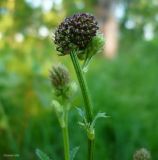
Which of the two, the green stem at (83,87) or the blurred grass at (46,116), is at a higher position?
the green stem at (83,87)

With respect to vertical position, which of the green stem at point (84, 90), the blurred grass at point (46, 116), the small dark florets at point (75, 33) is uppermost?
the small dark florets at point (75, 33)

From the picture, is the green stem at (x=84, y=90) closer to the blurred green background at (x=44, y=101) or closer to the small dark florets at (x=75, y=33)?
the small dark florets at (x=75, y=33)

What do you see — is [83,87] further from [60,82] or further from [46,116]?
[46,116]

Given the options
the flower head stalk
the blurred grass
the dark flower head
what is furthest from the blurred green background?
the flower head stalk

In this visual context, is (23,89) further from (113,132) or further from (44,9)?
(44,9)

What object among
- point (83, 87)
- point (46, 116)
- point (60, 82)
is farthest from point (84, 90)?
point (46, 116)

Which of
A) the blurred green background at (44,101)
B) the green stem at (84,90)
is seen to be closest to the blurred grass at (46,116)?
the blurred green background at (44,101)

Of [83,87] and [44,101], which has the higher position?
[83,87]

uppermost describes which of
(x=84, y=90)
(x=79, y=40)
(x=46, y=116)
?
(x=79, y=40)
